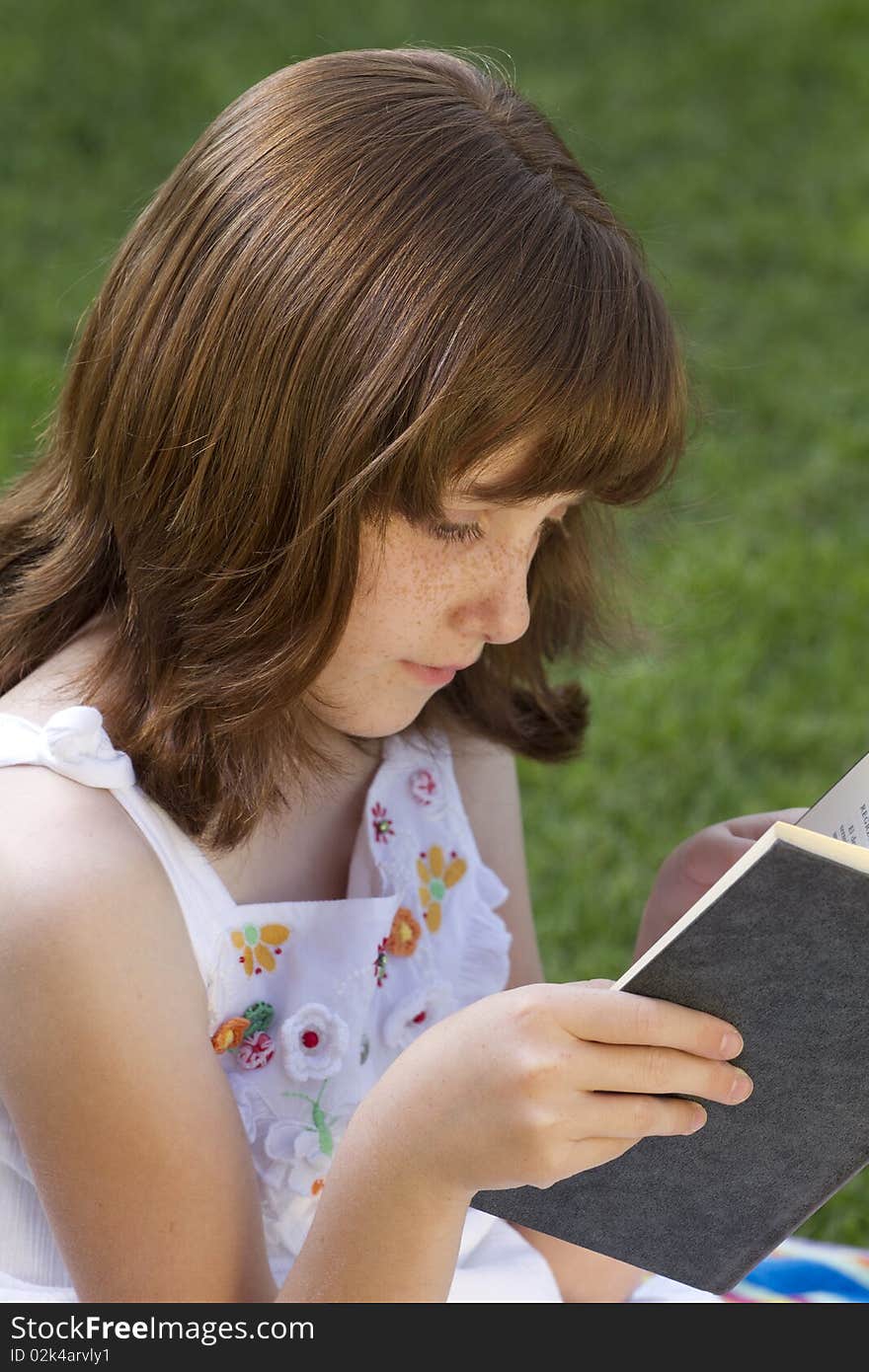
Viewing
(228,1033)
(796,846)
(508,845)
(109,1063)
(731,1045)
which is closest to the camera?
(796,846)

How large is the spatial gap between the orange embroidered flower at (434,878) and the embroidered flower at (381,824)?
0.12ft

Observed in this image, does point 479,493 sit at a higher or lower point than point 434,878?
higher

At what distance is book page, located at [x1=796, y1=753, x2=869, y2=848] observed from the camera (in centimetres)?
103

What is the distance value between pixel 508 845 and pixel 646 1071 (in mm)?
659

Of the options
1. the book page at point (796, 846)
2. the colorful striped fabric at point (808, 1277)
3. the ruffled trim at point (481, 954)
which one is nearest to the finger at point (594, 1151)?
the book page at point (796, 846)

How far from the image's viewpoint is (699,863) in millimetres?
1346

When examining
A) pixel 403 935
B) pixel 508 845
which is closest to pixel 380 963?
pixel 403 935

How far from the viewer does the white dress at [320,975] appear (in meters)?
1.19

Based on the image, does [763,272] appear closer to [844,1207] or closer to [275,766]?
[844,1207]

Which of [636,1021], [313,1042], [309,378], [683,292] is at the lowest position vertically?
[683,292]

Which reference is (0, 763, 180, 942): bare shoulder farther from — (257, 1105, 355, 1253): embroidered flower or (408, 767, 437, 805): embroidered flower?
(408, 767, 437, 805): embroidered flower

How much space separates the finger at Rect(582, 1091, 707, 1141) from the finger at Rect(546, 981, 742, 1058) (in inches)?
1.6

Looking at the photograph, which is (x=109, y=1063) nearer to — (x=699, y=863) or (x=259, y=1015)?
(x=259, y=1015)

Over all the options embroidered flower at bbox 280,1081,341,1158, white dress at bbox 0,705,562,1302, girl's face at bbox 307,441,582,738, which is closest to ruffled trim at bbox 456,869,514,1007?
white dress at bbox 0,705,562,1302
